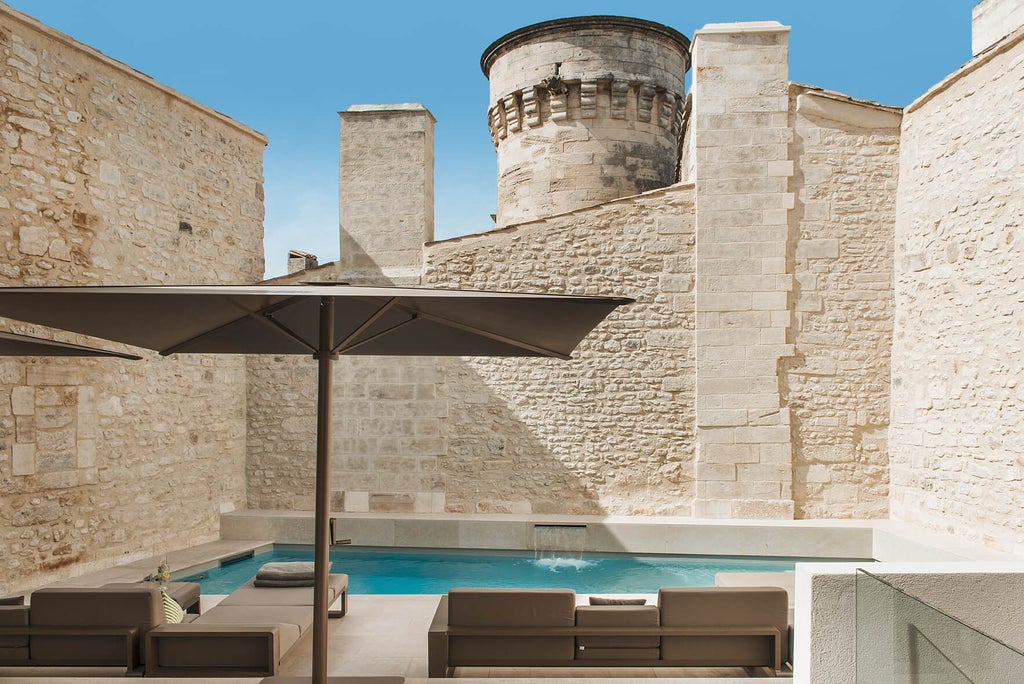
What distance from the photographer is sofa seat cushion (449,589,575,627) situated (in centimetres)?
432

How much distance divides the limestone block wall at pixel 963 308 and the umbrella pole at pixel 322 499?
6448mm

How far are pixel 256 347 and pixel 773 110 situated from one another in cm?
722

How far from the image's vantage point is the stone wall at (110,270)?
7098 millimetres

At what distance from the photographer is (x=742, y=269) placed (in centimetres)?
941

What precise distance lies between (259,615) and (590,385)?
564cm

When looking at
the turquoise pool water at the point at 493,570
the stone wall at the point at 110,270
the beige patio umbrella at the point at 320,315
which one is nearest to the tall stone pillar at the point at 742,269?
the turquoise pool water at the point at 493,570

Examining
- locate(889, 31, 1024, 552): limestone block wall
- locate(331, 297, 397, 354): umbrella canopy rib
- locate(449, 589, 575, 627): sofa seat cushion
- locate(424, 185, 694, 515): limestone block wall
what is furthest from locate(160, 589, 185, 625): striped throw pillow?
locate(889, 31, 1024, 552): limestone block wall

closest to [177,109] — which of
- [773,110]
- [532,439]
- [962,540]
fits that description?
[532,439]

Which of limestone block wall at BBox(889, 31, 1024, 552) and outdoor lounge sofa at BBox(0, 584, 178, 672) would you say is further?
limestone block wall at BBox(889, 31, 1024, 552)

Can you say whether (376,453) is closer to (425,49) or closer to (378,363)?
(378,363)

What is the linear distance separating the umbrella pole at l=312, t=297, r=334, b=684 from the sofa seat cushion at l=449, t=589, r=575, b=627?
114cm

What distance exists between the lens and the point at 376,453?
33.3ft

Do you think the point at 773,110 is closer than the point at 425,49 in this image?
Yes

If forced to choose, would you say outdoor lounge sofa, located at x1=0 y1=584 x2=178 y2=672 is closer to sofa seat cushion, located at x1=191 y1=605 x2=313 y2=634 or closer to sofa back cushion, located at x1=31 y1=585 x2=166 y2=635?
sofa back cushion, located at x1=31 y1=585 x2=166 y2=635
